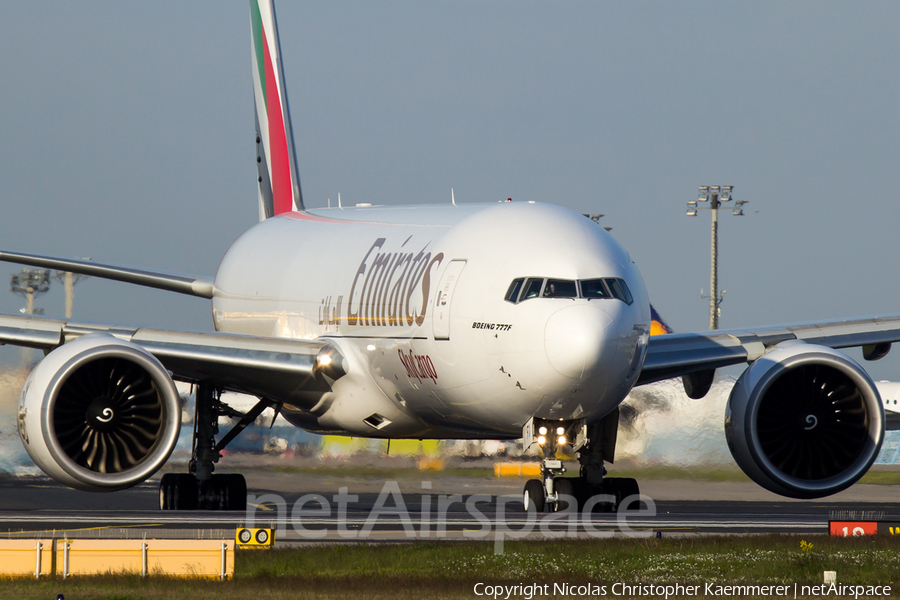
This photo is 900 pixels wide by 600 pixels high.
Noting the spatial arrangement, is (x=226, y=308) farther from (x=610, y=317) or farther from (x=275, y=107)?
(x=610, y=317)

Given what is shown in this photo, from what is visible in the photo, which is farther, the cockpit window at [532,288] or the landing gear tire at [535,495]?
the landing gear tire at [535,495]

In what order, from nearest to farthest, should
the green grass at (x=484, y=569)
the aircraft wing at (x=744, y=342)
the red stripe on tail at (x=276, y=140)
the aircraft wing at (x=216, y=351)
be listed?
1. the green grass at (x=484, y=569)
2. the aircraft wing at (x=216, y=351)
3. the aircraft wing at (x=744, y=342)
4. the red stripe on tail at (x=276, y=140)

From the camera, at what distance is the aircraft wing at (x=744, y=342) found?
21297 mm

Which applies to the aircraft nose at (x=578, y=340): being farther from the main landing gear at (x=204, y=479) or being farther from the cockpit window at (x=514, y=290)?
the main landing gear at (x=204, y=479)

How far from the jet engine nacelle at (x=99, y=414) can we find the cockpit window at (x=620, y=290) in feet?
19.2

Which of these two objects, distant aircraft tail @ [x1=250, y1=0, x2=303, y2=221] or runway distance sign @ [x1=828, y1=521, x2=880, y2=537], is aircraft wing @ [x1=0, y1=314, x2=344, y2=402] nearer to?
runway distance sign @ [x1=828, y1=521, x2=880, y2=537]

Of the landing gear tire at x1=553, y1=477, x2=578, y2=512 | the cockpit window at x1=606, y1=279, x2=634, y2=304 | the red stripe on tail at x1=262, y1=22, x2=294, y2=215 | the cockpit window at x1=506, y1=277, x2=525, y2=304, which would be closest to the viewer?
the cockpit window at x1=606, y1=279, x2=634, y2=304

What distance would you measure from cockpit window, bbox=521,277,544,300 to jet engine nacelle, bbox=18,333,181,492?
4.89 metres

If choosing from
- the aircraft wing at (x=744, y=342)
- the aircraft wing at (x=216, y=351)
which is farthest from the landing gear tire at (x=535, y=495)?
the aircraft wing at (x=216, y=351)

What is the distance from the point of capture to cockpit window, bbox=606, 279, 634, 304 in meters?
17.5

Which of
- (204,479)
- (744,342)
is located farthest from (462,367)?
(204,479)

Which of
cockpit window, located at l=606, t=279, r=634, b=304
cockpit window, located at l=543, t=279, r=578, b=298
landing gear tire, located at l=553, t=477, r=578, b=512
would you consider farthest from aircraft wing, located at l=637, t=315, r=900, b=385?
cockpit window, located at l=543, t=279, r=578, b=298

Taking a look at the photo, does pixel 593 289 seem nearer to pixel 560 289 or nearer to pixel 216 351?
pixel 560 289

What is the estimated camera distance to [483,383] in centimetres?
1839
